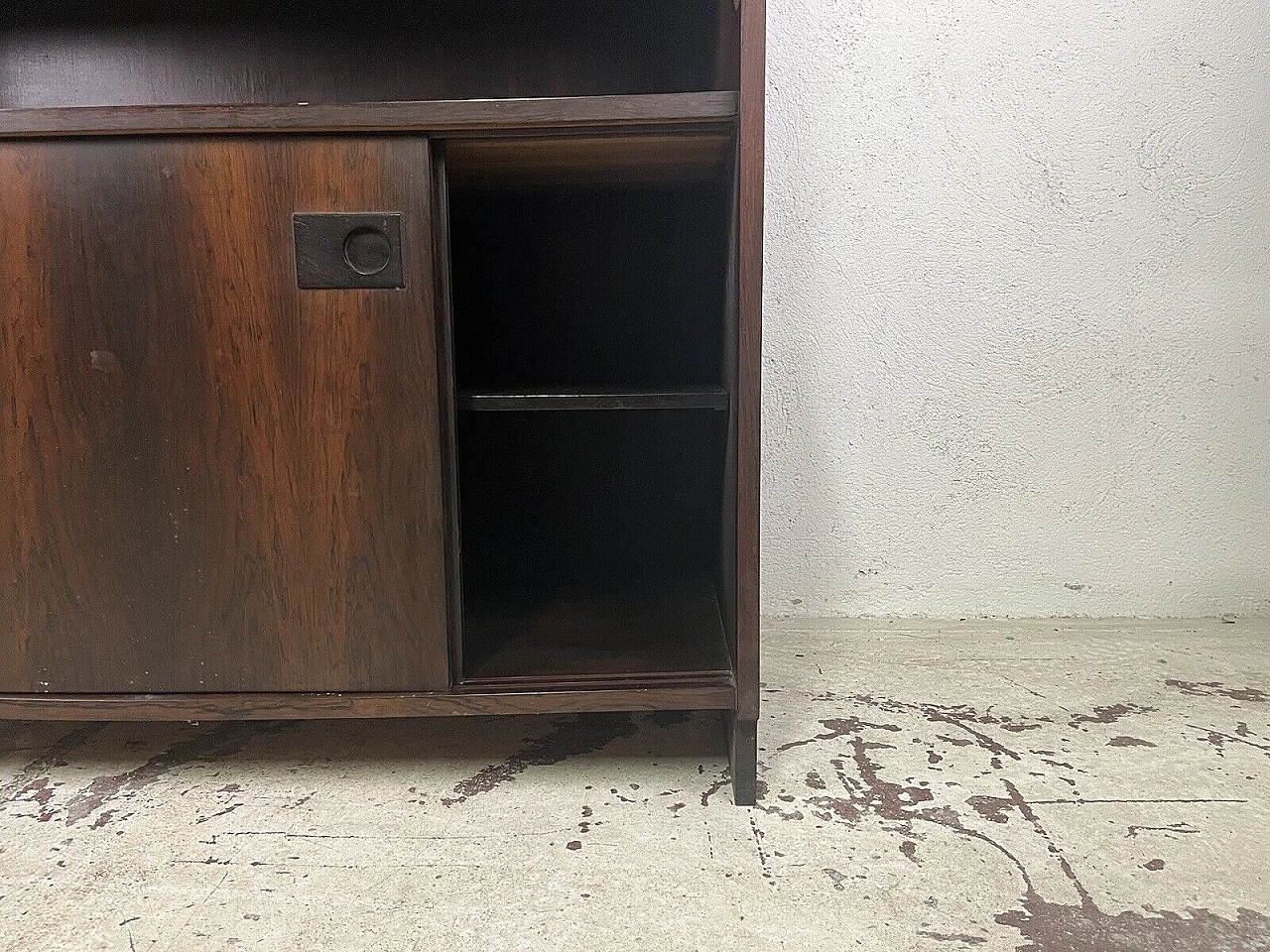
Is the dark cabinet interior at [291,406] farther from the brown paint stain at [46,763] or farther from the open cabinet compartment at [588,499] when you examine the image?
the open cabinet compartment at [588,499]

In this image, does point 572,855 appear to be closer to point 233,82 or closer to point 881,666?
point 881,666

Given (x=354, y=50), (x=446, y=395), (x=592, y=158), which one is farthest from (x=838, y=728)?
(x=354, y=50)

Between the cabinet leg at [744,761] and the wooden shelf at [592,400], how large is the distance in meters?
0.32

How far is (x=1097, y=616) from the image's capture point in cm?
156

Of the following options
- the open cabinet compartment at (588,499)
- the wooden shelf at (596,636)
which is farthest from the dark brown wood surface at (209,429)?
the open cabinet compartment at (588,499)

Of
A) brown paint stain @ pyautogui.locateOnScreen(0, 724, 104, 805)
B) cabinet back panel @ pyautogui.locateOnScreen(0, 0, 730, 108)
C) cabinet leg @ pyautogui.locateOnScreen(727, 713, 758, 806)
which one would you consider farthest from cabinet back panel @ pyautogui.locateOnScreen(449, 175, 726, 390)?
brown paint stain @ pyautogui.locateOnScreen(0, 724, 104, 805)

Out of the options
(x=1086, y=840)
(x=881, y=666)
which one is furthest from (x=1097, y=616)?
(x=1086, y=840)

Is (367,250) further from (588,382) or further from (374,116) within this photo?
(588,382)

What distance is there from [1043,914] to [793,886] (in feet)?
0.68

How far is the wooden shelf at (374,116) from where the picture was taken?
2.81 ft

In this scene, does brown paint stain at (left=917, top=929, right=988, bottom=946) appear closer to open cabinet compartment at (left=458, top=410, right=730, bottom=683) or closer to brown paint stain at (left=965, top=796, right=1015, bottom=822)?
brown paint stain at (left=965, top=796, right=1015, bottom=822)

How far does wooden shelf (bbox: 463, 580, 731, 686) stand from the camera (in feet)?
3.21

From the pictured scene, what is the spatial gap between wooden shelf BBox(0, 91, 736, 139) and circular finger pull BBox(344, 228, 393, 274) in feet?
0.31

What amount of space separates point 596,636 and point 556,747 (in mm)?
143
